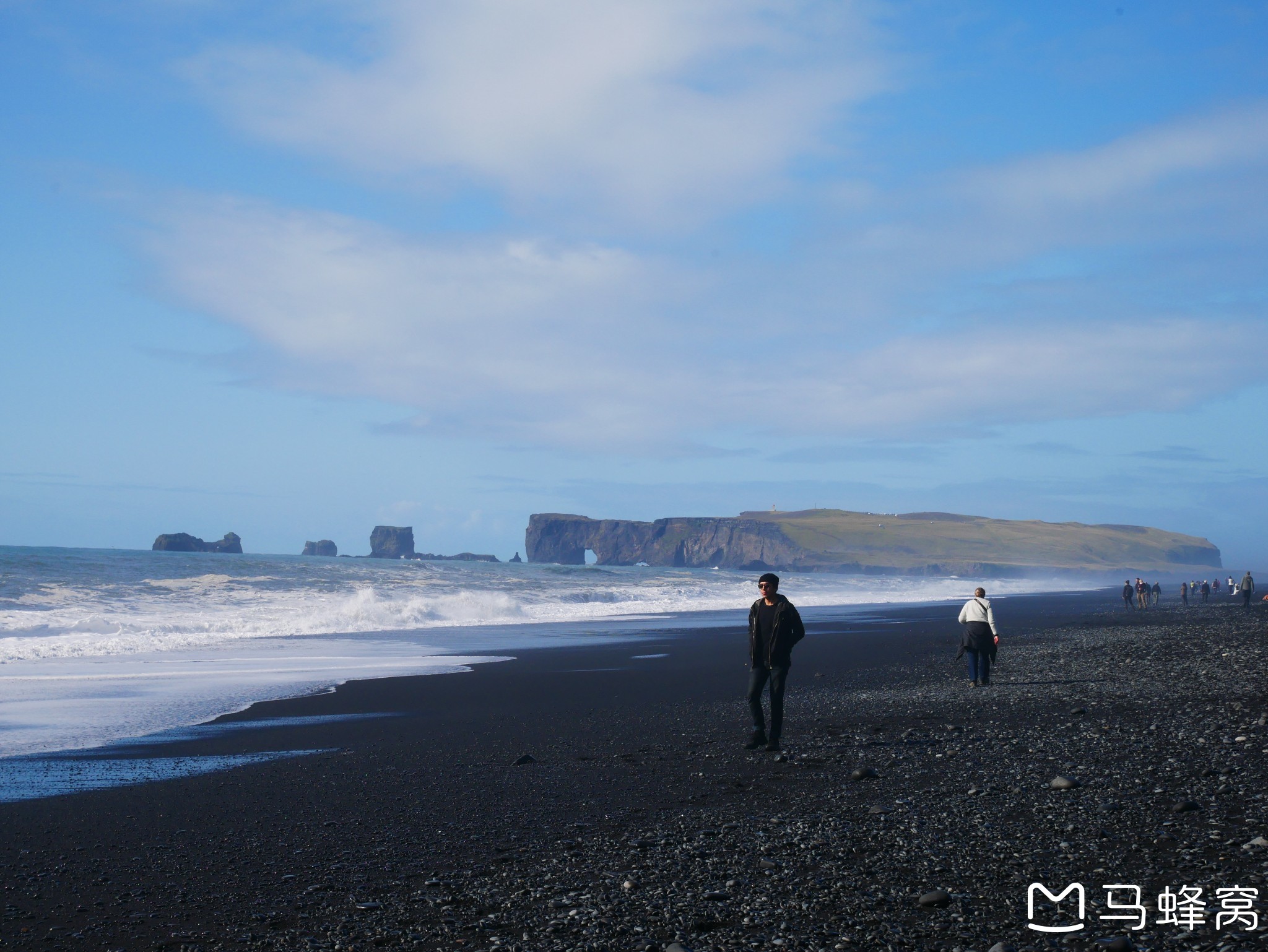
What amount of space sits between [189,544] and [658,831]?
146m

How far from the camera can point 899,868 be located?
5508 mm

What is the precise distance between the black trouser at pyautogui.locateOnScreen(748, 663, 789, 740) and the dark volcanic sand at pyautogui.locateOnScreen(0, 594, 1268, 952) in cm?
50

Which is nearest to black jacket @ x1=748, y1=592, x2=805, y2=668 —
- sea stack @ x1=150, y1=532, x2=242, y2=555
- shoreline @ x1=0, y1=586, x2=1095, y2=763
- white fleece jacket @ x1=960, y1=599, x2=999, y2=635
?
white fleece jacket @ x1=960, y1=599, x2=999, y2=635

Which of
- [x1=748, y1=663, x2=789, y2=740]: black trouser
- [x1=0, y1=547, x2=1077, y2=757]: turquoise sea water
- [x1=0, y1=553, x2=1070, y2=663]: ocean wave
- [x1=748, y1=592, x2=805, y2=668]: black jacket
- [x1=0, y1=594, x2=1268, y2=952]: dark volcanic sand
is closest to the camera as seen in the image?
[x1=0, y1=594, x2=1268, y2=952]: dark volcanic sand

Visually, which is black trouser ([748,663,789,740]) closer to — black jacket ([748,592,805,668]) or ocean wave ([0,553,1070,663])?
black jacket ([748,592,805,668])

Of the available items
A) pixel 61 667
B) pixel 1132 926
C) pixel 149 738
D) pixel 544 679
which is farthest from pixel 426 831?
pixel 61 667

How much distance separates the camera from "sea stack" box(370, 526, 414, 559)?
175 meters

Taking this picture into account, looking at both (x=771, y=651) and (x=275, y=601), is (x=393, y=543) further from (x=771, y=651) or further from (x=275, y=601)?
(x=771, y=651)

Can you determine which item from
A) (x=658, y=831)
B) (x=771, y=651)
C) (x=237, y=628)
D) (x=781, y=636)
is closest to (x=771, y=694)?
(x=771, y=651)

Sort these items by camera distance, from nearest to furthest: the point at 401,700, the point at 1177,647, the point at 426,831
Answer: the point at 426,831 → the point at 401,700 → the point at 1177,647

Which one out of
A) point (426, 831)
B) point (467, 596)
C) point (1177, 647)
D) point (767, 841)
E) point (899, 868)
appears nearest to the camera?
point (899, 868)

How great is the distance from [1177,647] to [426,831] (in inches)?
752

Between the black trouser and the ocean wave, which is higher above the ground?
the black trouser

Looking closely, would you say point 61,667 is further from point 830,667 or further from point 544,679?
point 830,667
